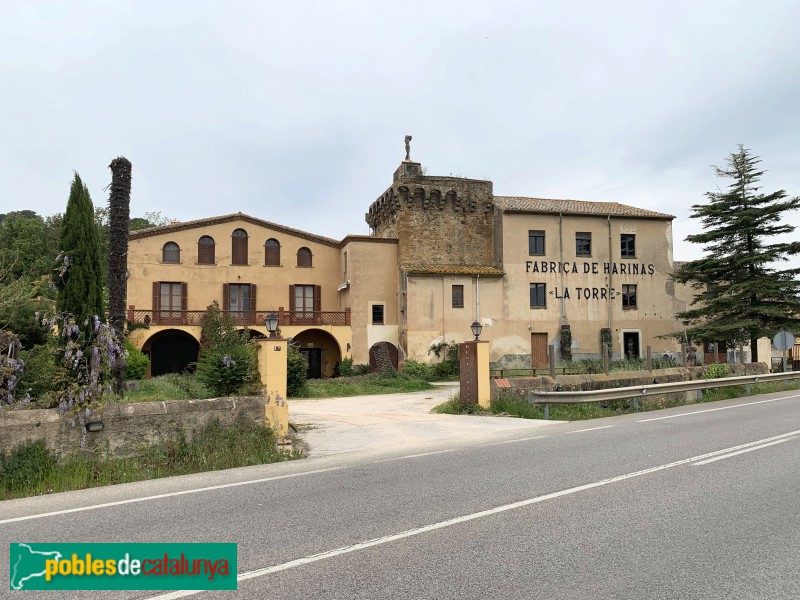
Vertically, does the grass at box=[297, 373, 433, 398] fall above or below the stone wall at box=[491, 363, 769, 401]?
below

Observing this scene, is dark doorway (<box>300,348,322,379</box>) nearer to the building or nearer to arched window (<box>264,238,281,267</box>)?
the building

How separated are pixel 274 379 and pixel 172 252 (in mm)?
26760

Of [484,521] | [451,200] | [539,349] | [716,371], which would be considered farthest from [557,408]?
[451,200]

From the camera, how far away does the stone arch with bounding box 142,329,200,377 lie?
113 feet

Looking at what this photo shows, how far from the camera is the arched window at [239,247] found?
36750 mm

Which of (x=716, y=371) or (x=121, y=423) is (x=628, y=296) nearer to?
Answer: (x=716, y=371)

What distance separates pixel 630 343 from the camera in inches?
1526

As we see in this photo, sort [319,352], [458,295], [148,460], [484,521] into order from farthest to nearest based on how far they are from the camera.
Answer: [319,352]
[458,295]
[148,460]
[484,521]

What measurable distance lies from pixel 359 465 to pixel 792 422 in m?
9.30

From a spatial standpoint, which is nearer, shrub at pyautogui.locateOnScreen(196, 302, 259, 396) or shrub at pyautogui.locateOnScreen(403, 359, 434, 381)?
shrub at pyautogui.locateOnScreen(196, 302, 259, 396)

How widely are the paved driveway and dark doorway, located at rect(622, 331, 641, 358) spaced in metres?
21.8

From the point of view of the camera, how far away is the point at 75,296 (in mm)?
10062

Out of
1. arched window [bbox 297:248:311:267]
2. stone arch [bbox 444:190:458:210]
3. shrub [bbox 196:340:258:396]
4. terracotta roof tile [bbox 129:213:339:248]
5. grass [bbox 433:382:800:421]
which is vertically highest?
stone arch [bbox 444:190:458:210]

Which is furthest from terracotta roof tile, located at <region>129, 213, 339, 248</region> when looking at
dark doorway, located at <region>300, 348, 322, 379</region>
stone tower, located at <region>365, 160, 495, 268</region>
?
dark doorway, located at <region>300, 348, 322, 379</region>
